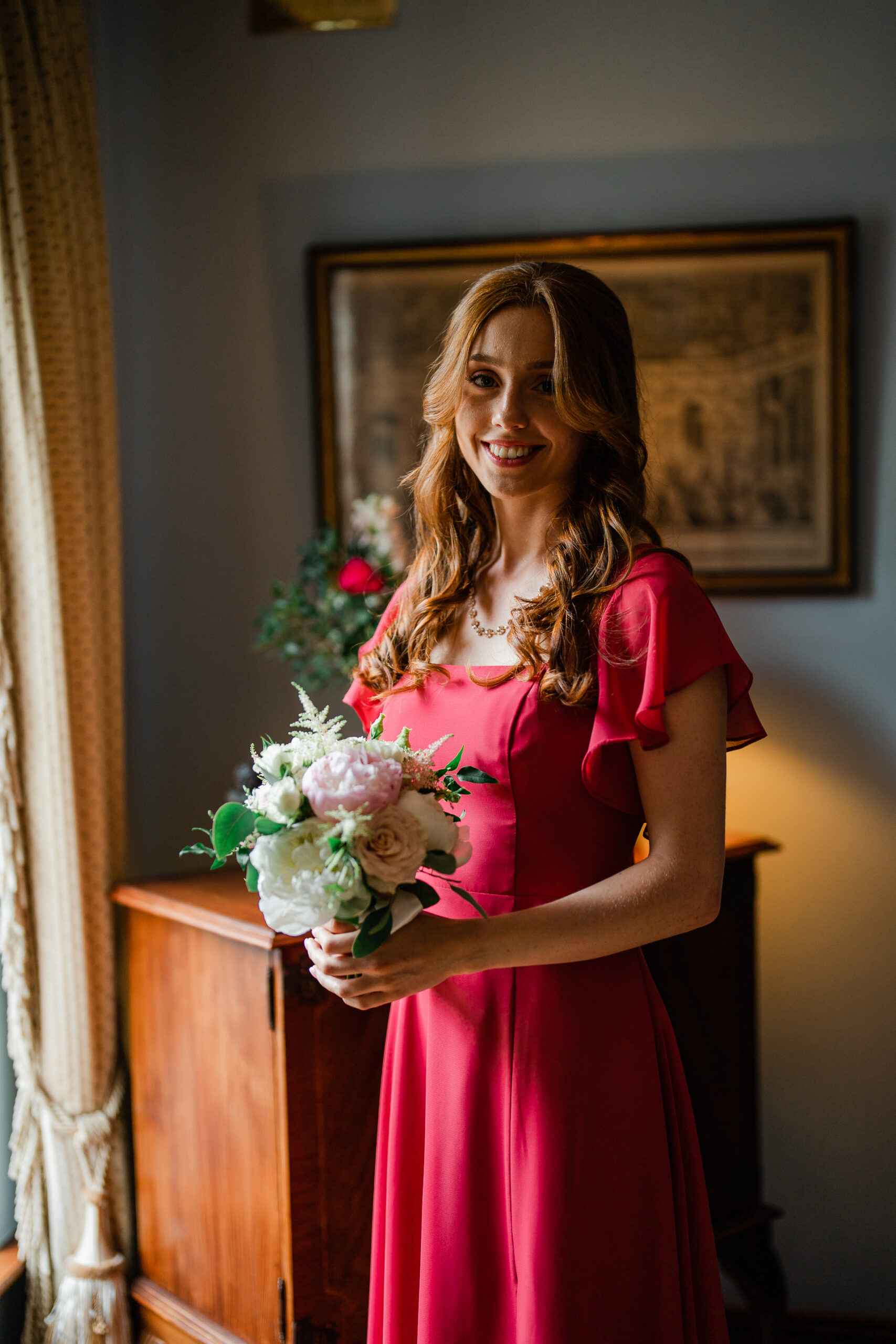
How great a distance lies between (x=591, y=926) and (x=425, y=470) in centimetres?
73

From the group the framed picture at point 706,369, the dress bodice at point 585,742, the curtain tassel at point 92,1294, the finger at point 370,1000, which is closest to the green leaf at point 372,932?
the finger at point 370,1000

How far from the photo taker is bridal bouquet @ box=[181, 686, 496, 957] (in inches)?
42.0

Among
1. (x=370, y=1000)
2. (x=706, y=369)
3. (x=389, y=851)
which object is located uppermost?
(x=706, y=369)

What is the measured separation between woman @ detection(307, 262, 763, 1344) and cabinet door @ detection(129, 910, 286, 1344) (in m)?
0.36

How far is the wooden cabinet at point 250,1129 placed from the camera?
1.69 meters

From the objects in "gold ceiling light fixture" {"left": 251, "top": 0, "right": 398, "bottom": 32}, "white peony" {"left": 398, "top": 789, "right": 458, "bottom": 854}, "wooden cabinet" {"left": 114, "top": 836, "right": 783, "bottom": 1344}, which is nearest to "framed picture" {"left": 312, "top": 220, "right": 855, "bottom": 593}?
"gold ceiling light fixture" {"left": 251, "top": 0, "right": 398, "bottom": 32}

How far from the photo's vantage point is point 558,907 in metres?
1.19

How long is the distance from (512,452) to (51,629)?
972 mm

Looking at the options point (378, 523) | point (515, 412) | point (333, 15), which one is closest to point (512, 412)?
point (515, 412)

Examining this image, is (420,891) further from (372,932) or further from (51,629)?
(51,629)

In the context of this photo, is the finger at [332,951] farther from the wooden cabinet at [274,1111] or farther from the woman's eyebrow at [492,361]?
the woman's eyebrow at [492,361]

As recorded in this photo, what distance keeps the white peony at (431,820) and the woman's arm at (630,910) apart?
107 mm

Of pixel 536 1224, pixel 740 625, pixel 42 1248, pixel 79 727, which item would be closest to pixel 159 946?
pixel 79 727

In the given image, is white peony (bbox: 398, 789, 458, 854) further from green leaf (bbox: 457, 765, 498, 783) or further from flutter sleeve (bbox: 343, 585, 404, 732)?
flutter sleeve (bbox: 343, 585, 404, 732)
